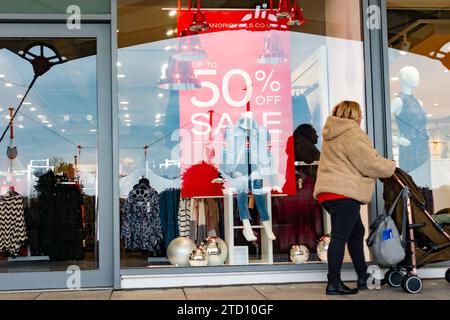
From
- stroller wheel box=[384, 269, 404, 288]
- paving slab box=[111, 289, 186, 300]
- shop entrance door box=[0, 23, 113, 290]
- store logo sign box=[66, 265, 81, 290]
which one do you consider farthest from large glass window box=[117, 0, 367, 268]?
stroller wheel box=[384, 269, 404, 288]

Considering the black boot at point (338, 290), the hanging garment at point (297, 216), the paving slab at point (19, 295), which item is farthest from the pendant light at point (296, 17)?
the paving slab at point (19, 295)

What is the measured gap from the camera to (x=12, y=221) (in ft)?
Result: 23.1

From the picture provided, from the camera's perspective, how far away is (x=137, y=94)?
21.9 ft

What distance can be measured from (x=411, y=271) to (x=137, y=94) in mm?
2775

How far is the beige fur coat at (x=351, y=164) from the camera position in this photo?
18.2 feet

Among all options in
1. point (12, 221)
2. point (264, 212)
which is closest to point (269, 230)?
point (264, 212)

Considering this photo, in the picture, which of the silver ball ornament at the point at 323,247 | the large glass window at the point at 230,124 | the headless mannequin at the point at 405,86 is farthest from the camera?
the headless mannequin at the point at 405,86

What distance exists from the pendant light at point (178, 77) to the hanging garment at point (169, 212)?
3.09 ft

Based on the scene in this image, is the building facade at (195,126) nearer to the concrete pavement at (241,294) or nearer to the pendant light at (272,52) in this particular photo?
the pendant light at (272,52)

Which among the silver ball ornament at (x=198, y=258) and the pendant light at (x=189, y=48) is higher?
the pendant light at (x=189, y=48)

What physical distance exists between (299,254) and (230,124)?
1.31 metres

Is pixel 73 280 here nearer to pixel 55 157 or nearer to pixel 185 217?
pixel 185 217

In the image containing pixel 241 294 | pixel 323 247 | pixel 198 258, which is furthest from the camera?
pixel 323 247

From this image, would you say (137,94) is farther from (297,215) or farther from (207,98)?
(297,215)
